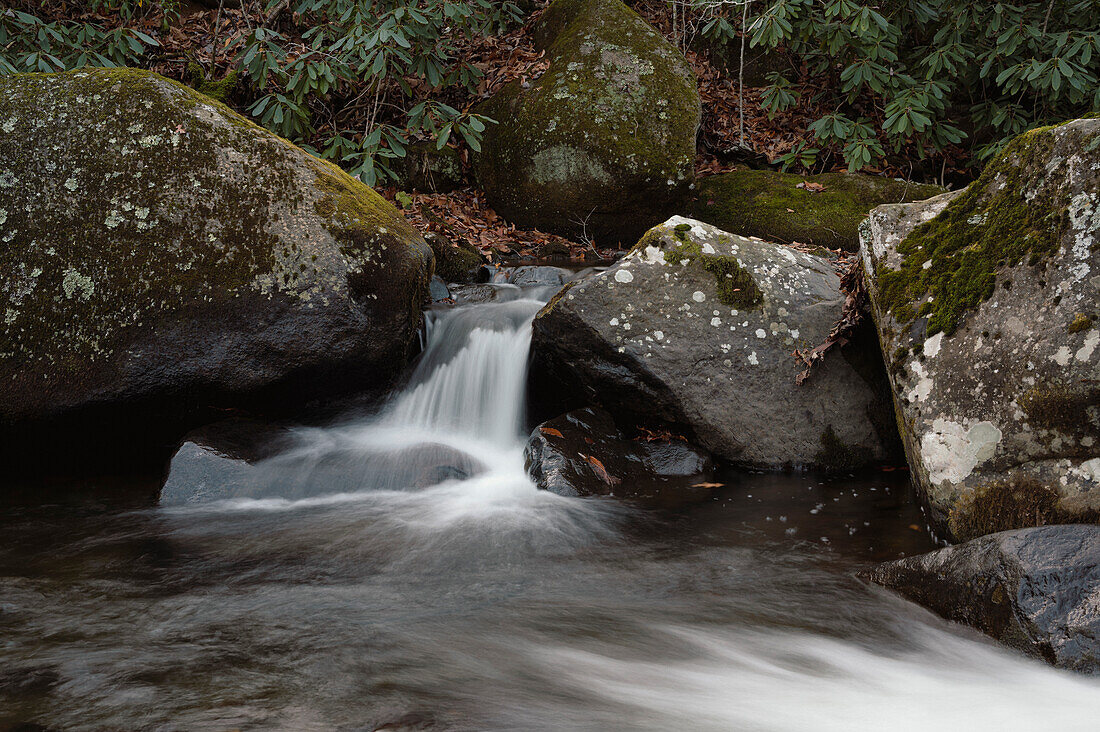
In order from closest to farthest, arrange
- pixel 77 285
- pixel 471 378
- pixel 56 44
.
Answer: pixel 77 285
pixel 471 378
pixel 56 44

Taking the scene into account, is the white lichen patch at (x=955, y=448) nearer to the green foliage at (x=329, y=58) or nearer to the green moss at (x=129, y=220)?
the green moss at (x=129, y=220)

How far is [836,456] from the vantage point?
4.47 metres

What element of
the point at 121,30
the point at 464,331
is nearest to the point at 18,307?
the point at 464,331

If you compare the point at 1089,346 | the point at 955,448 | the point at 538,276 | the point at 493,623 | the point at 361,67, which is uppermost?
the point at 361,67

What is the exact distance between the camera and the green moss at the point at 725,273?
4.71 metres

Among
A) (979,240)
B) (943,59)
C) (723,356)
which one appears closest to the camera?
(979,240)

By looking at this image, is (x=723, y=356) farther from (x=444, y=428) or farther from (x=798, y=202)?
(x=798, y=202)

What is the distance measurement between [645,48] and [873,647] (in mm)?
7695

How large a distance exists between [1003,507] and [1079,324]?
0.79 m

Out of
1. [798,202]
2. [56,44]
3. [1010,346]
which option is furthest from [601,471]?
[56,44]

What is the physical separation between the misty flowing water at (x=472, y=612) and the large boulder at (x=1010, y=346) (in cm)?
52

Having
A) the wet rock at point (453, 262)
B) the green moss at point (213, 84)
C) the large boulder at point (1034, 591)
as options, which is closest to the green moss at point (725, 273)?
the large boulder at point (1034, 591)

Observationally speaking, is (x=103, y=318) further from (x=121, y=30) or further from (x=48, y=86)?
(x=121, y=30)

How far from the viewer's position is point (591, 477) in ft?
14.1
